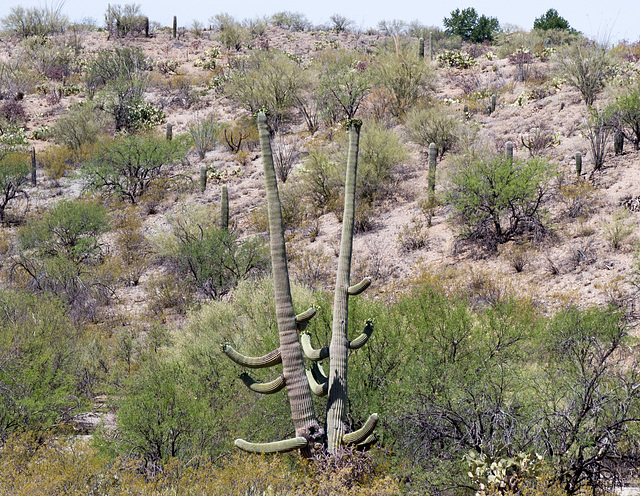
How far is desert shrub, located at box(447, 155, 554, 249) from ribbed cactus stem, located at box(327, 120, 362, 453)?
998 cm

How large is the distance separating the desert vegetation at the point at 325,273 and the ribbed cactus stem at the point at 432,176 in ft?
0.25

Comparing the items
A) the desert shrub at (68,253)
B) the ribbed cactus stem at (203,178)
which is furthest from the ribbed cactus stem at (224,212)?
the desert shrub at (68,253)

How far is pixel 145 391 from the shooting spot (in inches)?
483

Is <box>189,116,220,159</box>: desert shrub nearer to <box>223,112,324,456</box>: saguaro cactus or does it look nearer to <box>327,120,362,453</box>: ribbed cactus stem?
<box>327,120,362,453</box>: ribbed cactus stem

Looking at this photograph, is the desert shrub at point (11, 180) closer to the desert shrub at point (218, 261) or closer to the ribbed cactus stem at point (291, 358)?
the desert shrub at point (218, 261)

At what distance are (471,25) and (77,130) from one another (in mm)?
29720

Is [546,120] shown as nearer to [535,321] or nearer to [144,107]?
[535,321]

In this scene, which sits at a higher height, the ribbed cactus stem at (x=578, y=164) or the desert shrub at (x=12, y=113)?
the desert shrub at (x=12, y=113)

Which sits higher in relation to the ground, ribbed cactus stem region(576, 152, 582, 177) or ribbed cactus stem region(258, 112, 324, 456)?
ribbed cactus stem region(576, 152, 582, 177)

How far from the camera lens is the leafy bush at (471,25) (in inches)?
1854

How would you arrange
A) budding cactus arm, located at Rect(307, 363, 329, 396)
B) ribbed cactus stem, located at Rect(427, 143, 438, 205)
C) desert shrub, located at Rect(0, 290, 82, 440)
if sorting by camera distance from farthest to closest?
ribbed cactus stem, located at Rect(427, 143, 438, 205), desert shrub, located at Rect(0, 290, 82, 440), budding cactus arm, located at Rect(307, 363, 329, 396)

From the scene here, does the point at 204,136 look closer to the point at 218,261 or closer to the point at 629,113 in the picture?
the point at 218,261

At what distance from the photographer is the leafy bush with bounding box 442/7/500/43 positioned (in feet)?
155

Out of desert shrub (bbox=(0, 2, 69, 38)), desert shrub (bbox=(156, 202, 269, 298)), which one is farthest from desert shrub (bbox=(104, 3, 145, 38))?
desert shrub (bbox=(156, 202, 269, 298))
